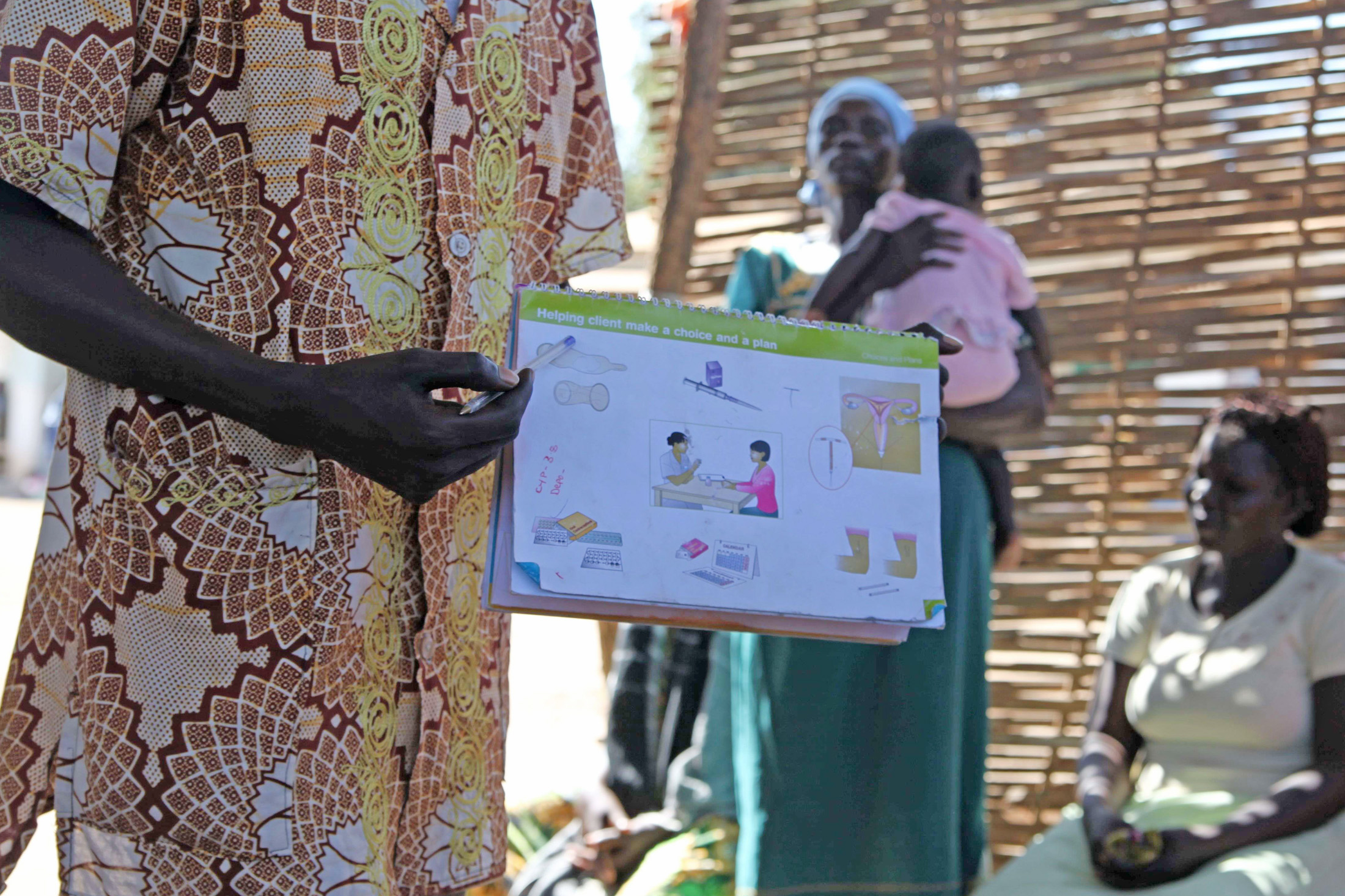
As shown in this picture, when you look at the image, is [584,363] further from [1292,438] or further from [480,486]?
[1292,438]

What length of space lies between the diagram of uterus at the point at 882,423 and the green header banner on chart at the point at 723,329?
0.10 ft

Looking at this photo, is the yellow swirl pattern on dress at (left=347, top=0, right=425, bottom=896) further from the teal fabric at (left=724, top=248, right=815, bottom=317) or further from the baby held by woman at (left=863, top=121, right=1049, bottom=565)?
the teal fabric at (left=724, top=248, right=815, bottom=317)

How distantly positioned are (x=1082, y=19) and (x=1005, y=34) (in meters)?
0.23

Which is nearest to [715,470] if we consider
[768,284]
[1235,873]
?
[1235,873]

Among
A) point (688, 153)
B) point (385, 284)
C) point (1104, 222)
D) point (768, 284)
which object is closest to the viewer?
point (385, 284)

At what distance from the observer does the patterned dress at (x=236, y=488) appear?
1.16 meters

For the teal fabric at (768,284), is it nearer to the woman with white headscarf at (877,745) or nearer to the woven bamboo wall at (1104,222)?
the woman with white headscarf at (877,745)

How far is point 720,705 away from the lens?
3.36 metres

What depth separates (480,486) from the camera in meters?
1.43

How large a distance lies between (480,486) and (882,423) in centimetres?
45

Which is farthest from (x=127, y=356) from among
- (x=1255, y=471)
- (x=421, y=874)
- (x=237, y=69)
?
(x=1255, y=471)

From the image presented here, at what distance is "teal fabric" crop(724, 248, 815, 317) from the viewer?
317cm

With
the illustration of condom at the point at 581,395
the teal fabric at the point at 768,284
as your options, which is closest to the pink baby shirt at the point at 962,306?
the teal fabric at the point at 768,284

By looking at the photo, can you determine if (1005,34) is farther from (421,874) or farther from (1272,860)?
(421,874)
